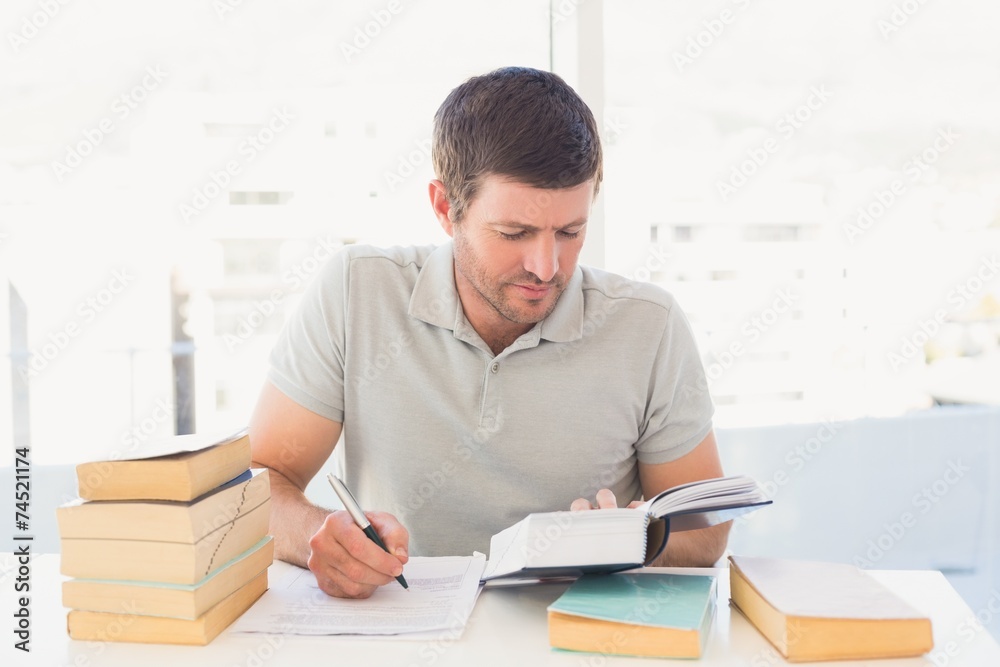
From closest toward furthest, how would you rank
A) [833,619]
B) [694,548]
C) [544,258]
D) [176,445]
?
[833,619] < [176,445] < [694,548] < [544,258]

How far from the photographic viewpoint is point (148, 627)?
0.84 meters

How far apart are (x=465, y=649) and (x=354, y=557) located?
0.58ft

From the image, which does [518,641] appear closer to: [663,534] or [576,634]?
[576,634]

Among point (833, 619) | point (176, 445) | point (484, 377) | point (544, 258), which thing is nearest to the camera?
point (833, 619)

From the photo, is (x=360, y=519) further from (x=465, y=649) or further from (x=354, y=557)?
(x=465, y=649)

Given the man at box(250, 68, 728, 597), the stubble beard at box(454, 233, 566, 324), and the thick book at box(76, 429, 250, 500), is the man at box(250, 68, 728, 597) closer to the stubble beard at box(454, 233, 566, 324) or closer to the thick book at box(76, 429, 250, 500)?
the stubble beard at box(454, 233, 566, 324)

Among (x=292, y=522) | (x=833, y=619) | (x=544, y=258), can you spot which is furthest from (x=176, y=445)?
(x=833, y=619)

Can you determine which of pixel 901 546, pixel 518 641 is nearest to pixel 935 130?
pixel 901 546

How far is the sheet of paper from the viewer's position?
33.8 inches

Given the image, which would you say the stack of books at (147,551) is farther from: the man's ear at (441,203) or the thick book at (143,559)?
the man's ear at (441,203)

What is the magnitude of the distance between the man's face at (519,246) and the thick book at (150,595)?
0.59 meters

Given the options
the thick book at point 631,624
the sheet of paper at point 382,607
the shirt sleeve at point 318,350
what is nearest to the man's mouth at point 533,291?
the shirt sleeve at point 318,350

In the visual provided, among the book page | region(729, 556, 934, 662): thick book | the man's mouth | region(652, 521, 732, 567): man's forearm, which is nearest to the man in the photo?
the man's mouth

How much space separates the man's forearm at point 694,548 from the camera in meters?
1.07
